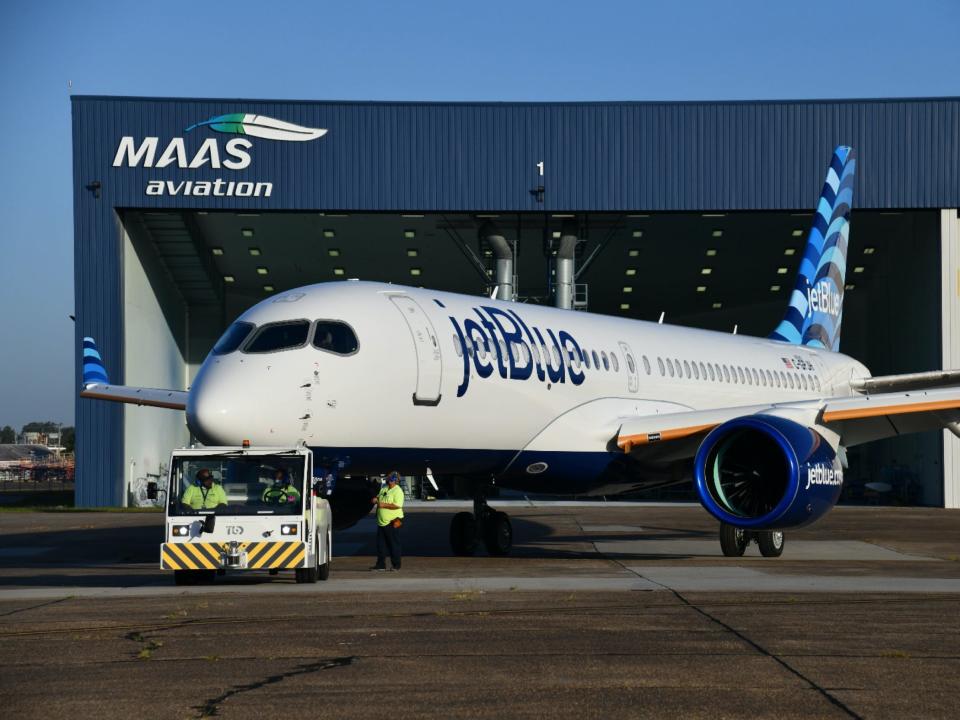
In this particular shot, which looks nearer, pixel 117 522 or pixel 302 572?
pixel 302 572


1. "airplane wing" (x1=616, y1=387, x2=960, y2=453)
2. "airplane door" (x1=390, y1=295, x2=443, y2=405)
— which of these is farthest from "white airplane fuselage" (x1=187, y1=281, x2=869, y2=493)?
"airplane wing" (x1=616, y1=387, x2=960, y2=453)

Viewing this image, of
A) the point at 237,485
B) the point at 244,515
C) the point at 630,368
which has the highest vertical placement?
the point at 630,368

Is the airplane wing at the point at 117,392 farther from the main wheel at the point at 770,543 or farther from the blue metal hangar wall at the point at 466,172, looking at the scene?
the blue metal hangar wall at the point at 466,172

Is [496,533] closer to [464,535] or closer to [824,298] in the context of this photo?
[464,535]

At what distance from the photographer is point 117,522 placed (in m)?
34.8

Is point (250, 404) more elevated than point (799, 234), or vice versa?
point (799, 234)

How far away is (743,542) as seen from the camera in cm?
2278

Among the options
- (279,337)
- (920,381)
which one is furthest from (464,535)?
(920,381)

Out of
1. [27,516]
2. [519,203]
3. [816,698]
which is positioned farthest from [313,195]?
[816,698]

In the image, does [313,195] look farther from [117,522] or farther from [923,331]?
[923,331]

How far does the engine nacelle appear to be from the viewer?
61.9ft

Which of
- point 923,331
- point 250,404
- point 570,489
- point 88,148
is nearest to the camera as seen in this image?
point 250,404

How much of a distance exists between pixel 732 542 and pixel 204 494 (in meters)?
9.70

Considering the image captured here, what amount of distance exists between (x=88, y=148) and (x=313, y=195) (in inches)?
290
